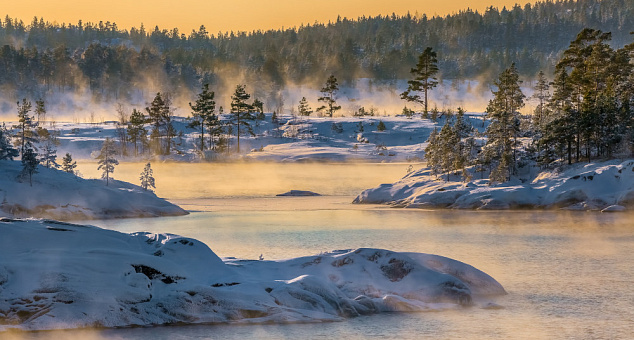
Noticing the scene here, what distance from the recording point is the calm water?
17172mm

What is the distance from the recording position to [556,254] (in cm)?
2972

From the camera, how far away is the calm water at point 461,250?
17172 mm

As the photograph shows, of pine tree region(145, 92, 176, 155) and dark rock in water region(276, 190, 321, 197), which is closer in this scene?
dark rock in water region(276, 190, 321, 197)

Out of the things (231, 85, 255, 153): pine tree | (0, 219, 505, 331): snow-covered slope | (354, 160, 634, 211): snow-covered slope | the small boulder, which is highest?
(231, 85, 255, 153): pine tree

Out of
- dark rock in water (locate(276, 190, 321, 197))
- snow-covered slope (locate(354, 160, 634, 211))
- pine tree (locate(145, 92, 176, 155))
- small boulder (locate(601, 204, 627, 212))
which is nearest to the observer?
small boulder (locate(601, 204, 627, 212))

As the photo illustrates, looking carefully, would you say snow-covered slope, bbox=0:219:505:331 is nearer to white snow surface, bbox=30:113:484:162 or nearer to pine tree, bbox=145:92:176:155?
white snow surface, bbox=30:113:484:162

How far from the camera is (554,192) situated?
54.3 meters

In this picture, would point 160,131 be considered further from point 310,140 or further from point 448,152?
point 448,152

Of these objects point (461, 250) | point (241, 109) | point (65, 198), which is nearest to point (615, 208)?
point (461, 250)

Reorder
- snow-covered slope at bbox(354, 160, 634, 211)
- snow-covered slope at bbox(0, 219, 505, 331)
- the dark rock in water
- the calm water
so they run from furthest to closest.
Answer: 1. the dark rock in water
2. snow-covered slope at bbox(354, 160, 634, 211)
3. the calm water
4. snow-covered slope at bbox(0, 219, 505, 331)

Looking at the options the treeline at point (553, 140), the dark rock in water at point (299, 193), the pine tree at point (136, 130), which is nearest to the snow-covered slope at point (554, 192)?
the treeline at point (553, 140)

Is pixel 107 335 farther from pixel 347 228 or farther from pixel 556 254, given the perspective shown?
pixel 347 228

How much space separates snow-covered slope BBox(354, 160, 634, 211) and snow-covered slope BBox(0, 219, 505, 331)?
33.5 metres

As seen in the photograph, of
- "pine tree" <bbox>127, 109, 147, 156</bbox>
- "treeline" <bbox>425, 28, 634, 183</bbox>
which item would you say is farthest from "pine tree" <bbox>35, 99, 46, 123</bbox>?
"treeline" <bbox>425, 28, 634, 183</bbox>
